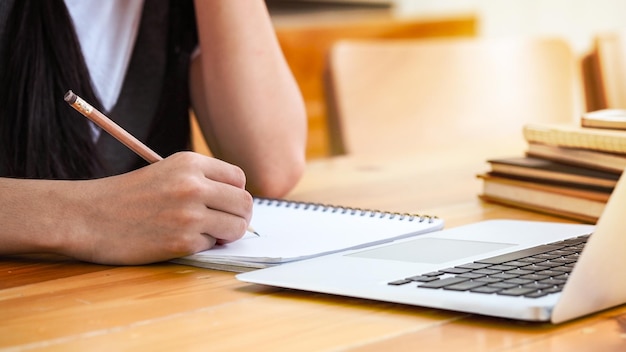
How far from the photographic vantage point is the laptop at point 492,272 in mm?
557

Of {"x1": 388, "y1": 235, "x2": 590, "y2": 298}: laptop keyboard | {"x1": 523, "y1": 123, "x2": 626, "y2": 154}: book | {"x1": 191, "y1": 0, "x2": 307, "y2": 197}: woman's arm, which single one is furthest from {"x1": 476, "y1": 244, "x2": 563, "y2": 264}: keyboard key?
{"x1": 191, "y1": 0, "x2": 307, "y2": 197}: woman's arm

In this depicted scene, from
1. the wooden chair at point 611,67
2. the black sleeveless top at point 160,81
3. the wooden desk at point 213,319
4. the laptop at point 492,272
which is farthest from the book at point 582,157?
the wooden chair at point 611,67

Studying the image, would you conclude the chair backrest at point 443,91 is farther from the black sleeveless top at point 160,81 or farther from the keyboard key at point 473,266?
the keyboard key at point 473,266

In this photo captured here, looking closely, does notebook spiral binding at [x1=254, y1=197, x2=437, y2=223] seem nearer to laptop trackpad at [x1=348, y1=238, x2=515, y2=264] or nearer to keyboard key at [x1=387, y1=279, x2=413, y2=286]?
laptop trackpad at [x1=348, y1=238, x2=515, y2=264]

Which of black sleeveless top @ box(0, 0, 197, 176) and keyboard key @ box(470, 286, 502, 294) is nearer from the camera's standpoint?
keyboard key @ box(470, 286, 502, 294)

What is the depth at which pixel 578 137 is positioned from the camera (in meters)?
0.97

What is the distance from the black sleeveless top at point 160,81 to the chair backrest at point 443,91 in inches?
16.3

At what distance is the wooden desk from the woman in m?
0.03

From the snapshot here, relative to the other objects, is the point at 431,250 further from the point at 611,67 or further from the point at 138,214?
the point at 611,67

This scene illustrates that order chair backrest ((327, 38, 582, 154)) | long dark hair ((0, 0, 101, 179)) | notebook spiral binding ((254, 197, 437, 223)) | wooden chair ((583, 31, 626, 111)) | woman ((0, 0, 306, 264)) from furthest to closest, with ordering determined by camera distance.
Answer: wooden chair ((583, 31, 626, 111)) < chair backrest ((327, 38, 582, 154)) < long dark hair ((0, 0, 101, 179)) < notebook spiral binding ((254, 197, 437, 223)) < woman ((0, 0, 306, 264))

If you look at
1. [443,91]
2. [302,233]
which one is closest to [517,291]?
[302,233]

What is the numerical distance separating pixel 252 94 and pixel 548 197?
385mm

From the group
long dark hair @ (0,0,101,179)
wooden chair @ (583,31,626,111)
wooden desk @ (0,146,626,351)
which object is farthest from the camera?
wooden chair @ (583,31,626,111)

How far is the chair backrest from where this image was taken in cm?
170
